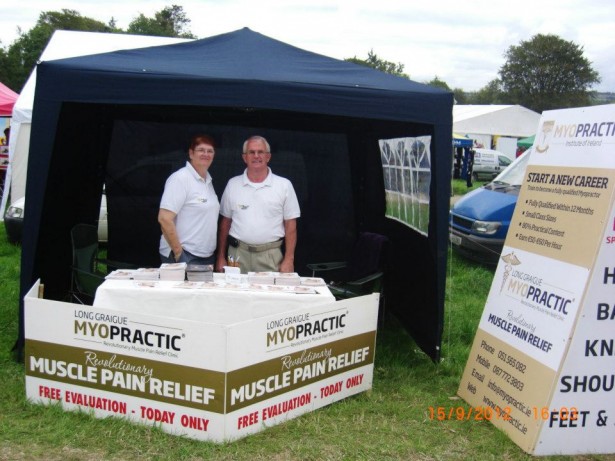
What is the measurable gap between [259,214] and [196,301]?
1131 mm

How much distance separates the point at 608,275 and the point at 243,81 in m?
2.24

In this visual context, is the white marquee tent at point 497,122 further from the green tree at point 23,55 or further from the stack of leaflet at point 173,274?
the stack of leaflet at point 173,274

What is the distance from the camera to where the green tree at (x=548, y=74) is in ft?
180

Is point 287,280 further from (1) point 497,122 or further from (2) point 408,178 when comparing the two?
(1) point 497,122

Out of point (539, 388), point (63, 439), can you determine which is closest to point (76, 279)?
point (63, 439)

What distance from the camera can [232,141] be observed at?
5.55 m

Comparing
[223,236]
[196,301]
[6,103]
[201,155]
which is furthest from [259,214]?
[6,103]

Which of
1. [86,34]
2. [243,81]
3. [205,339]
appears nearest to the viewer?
[205,339]

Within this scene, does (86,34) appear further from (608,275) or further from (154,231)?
(608,275)

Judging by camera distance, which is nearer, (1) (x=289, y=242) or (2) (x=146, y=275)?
(2) (x=146, y=275)


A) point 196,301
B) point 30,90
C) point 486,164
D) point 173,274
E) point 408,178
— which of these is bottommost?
point 196,301

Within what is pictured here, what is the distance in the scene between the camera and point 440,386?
4023 millimetres
